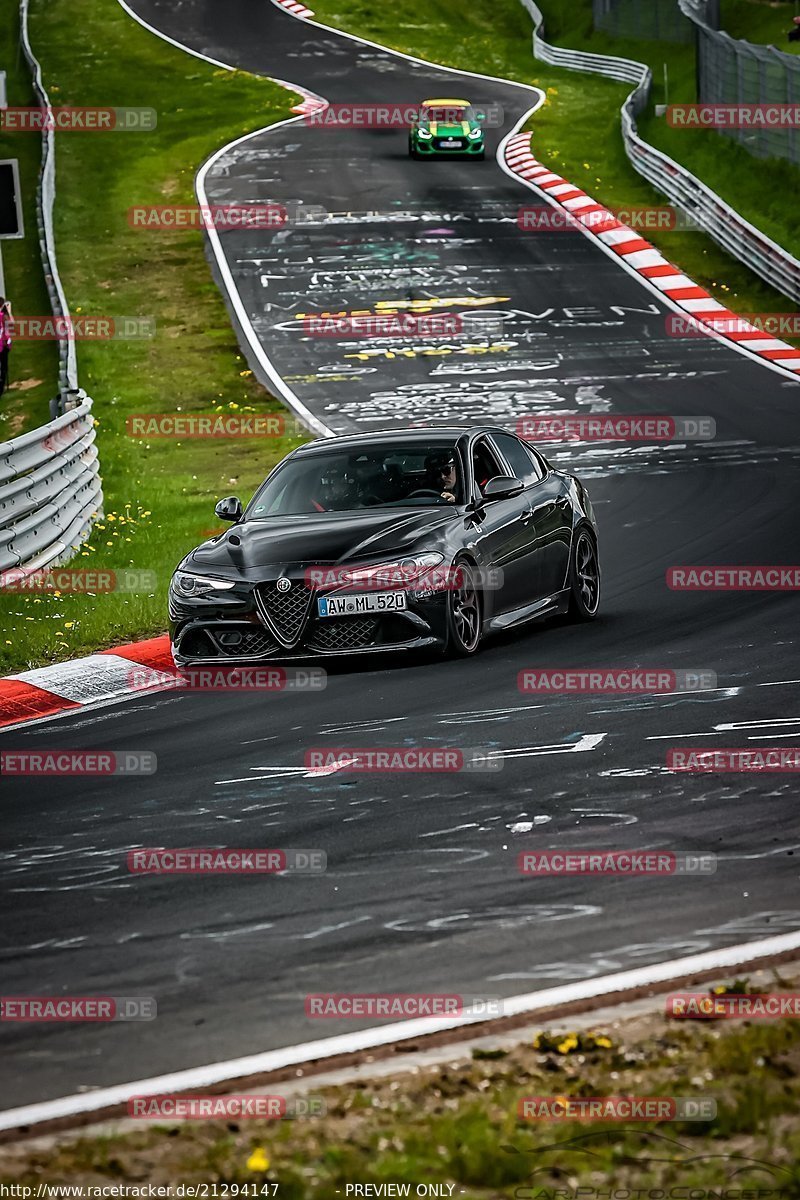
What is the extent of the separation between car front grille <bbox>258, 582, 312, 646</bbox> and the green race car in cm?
3234

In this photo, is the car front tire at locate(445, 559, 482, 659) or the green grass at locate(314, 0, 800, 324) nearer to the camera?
the car front tire at locate(445, 559, 482, 659)

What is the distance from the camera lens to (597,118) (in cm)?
4566

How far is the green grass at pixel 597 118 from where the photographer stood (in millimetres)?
33031

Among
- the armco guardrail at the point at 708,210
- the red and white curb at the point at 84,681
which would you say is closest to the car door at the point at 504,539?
the red and white curb at the point at 84,681

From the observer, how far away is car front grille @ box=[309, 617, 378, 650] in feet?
37.4
